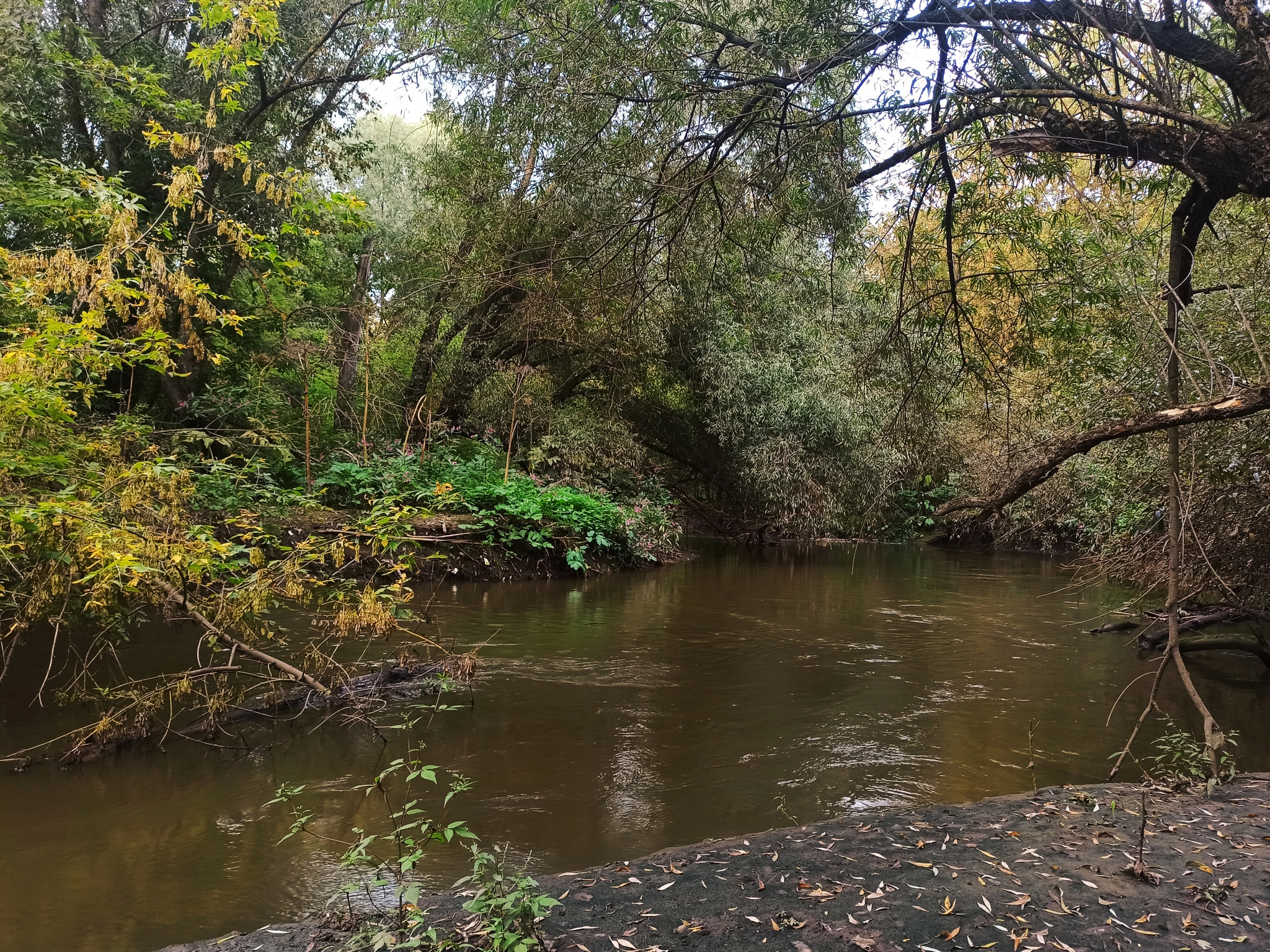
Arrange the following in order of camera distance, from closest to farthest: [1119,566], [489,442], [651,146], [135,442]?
[651,146] → [135,442] → [1119,566] → [489,442]

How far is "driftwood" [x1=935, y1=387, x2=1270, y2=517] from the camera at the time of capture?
3637 millimetres

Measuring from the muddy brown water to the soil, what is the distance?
0.79 meters

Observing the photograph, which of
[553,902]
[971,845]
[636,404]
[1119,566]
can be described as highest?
[636,404]

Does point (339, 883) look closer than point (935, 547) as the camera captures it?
Yes

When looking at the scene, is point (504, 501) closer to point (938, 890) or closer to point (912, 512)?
point (938, 890)

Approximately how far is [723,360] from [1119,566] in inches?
400

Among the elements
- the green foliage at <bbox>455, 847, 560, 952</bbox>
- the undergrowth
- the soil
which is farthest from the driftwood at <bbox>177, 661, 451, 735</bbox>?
the undergrowth

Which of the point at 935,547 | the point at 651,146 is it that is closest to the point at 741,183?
the point at 651,146

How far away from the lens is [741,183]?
6.06m

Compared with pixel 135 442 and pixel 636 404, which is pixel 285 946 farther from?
pixel 636 404

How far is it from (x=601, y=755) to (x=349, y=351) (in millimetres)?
11456

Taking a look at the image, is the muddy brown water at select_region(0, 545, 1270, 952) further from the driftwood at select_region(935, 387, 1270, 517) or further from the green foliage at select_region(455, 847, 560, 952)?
the driftwood at select_region(935, 387, 1270, 517)

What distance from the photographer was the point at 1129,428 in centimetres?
398

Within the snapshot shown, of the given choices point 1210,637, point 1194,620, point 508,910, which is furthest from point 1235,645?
point 508,910
